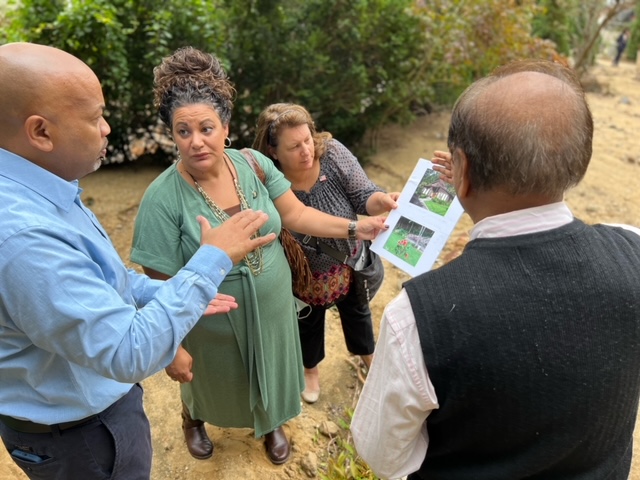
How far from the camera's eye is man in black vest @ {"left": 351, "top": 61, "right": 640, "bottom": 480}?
42.8 inches

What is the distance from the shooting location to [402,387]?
1190mm

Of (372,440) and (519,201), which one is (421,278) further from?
(372,440)

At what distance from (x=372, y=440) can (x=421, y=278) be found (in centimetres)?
48

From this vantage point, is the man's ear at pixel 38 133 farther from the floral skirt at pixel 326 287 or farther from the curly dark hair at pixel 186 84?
the floral skirt at pixel 326 287

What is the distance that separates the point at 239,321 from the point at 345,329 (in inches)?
44.1

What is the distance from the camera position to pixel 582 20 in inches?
457

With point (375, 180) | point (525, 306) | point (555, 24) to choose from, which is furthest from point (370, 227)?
point (555, 24)

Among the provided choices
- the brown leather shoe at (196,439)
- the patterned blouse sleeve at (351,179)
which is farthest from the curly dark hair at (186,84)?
the brown leather shoe at (196,439)

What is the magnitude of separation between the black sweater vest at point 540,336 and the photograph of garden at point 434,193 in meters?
1.00

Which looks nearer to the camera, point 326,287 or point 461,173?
point 461,173

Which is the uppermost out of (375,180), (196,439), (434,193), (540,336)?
(540,336)

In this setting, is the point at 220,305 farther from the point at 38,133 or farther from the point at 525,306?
the point at 525,306

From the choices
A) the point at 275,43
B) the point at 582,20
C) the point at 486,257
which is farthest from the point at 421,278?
the point at 582,20

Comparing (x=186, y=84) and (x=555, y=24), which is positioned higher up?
(x=186, y=84)
